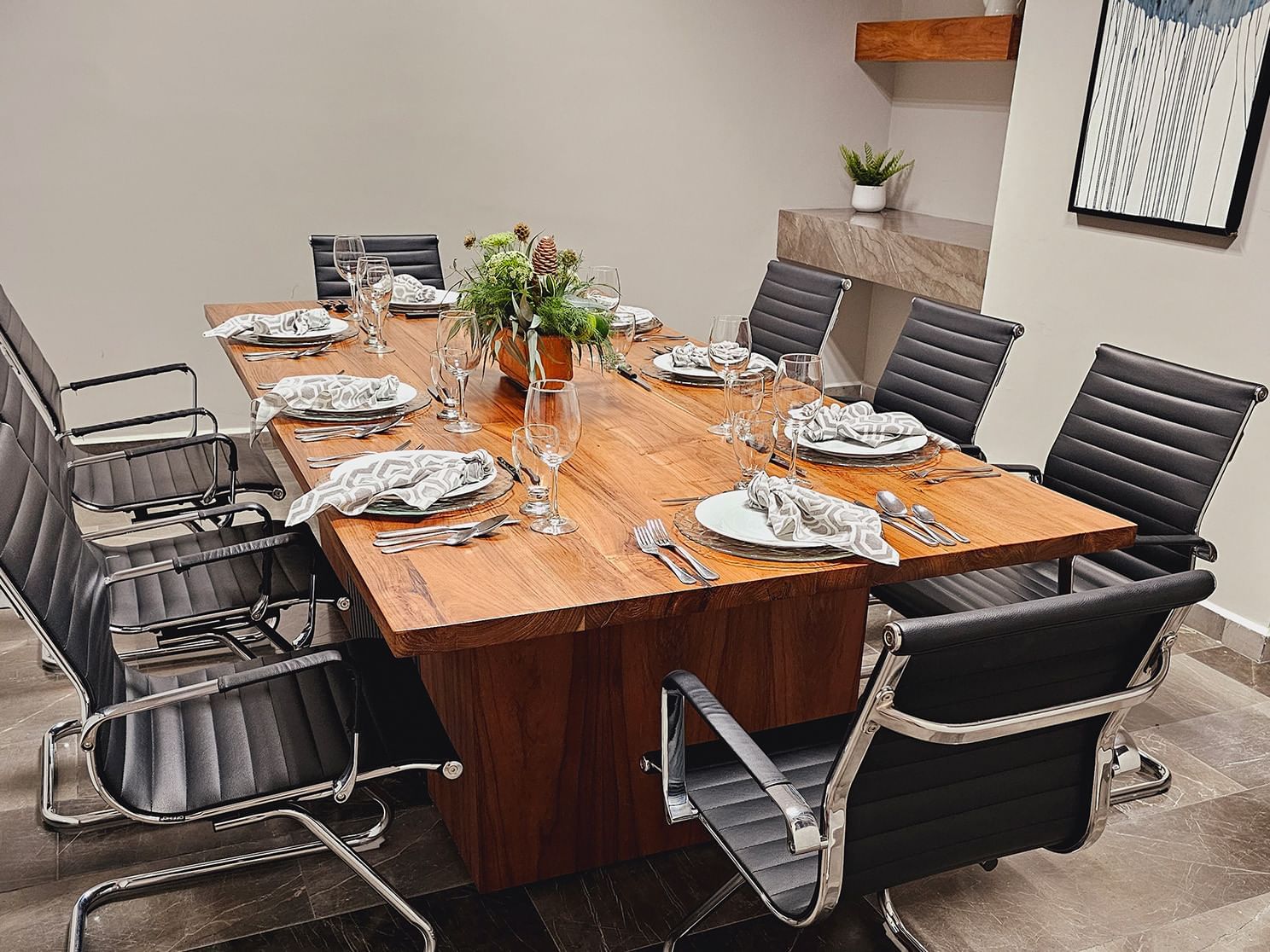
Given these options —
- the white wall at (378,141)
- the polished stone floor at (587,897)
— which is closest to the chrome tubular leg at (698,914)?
the polished stone floor at (587,897)

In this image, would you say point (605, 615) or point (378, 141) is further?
point (378, 141)

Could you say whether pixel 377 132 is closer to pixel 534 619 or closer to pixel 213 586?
pixel 213 586

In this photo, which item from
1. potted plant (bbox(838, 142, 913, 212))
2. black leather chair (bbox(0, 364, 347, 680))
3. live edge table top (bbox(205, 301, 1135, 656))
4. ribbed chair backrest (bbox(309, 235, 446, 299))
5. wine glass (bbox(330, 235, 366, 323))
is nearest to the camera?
live edge table top (bbox(205, 301, 1135, 656))

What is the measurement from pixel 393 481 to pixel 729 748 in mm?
756

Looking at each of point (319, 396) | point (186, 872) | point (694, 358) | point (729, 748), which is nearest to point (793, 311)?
point (694, 358)

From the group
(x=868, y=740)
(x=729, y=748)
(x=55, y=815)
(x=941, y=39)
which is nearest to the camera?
(x=868, y=740)

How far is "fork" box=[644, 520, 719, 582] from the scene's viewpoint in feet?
5.57

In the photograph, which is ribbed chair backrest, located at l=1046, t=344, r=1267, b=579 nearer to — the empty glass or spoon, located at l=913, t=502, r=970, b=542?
spoon, located at l=913, t=502, r=970, b=542

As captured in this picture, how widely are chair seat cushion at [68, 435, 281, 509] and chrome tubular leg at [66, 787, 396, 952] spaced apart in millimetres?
998

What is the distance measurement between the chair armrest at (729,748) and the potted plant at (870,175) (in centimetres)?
428

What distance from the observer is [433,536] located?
184 cm

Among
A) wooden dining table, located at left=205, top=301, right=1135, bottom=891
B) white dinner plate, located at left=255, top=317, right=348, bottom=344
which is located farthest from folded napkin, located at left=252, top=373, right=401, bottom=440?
white dinner plate, located at left=255, top=317, right=348, bottom=344

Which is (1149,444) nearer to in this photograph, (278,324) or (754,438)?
(754,438)

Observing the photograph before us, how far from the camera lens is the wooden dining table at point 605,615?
65.3 inches
